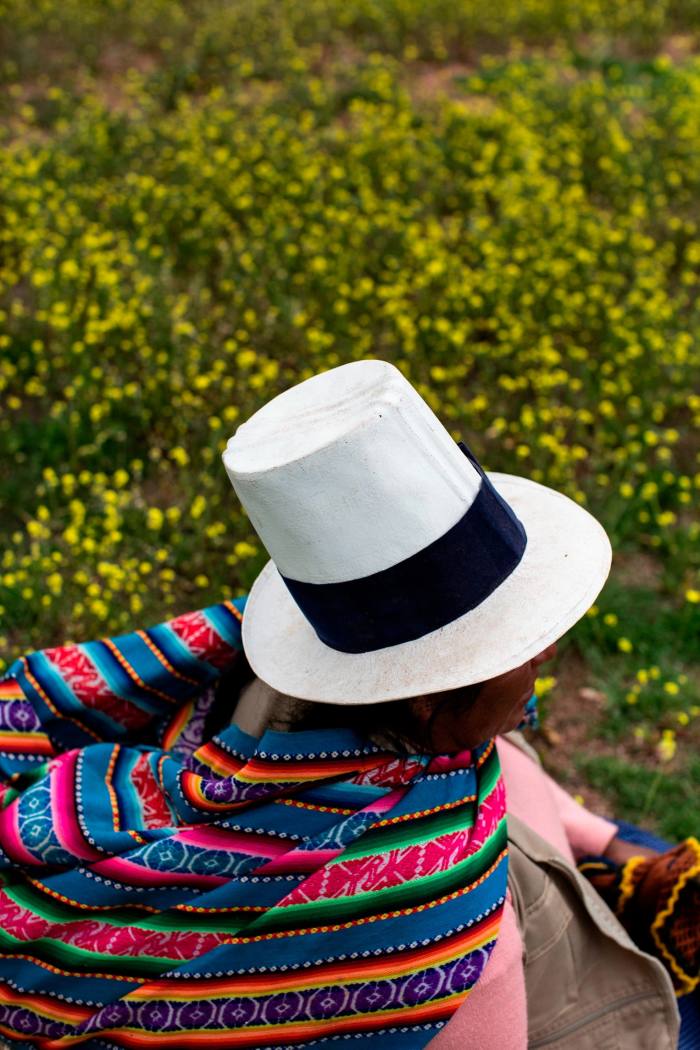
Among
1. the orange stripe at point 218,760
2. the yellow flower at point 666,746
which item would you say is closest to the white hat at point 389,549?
the orange stripe at point 218,760

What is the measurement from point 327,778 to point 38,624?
196 centimetres

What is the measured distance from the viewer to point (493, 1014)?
69.9 inches

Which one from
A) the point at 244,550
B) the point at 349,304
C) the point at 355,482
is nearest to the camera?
the point at 355,482

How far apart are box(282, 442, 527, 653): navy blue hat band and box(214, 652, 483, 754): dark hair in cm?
12

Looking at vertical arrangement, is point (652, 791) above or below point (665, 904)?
below

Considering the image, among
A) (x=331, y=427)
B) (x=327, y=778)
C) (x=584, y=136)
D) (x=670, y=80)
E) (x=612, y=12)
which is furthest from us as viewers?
(x=612, y=12)

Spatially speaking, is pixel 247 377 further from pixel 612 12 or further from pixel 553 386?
pixel 612 12

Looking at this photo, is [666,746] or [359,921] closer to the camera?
[359,921]

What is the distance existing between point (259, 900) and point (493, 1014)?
0.42 metres

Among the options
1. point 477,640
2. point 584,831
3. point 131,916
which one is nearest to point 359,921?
point 131,916

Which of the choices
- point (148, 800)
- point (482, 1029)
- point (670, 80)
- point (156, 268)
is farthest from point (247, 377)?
point (670, 80)

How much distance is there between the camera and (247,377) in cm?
454

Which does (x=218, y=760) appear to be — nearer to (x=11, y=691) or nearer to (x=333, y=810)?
(x=333, y=810)

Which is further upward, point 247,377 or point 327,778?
point 327,778
